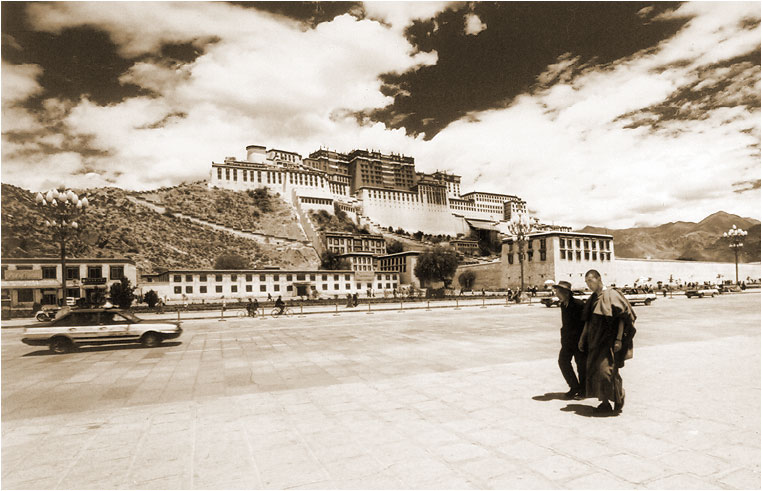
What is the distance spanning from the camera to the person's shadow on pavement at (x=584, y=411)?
201 inches

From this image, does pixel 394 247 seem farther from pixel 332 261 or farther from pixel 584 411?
pixel 584 411

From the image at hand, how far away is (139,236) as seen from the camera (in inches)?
3196

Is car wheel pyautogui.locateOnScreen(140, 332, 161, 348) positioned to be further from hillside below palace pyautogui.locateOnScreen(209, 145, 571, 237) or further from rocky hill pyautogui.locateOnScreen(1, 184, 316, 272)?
hillside below palace pyautogui.locateOnScreen(209, 145, 571, 237)

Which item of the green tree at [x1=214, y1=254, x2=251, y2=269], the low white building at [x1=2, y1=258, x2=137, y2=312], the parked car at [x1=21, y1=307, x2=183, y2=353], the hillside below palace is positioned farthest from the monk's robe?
the hillside below palace

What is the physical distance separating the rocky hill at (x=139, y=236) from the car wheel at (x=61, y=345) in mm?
59448

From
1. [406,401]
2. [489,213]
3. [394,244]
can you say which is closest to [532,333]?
[406,401]

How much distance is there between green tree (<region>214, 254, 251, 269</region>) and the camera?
77375mm

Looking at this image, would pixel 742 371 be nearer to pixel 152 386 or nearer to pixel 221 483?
pixel 221 483

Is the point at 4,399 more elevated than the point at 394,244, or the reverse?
the point at 394,244

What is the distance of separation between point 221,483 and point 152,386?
15.3ft

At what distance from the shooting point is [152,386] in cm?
734

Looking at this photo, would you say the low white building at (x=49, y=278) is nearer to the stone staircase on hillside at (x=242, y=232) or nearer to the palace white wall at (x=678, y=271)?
the stone staircase on hillside at (x=242, y=232)

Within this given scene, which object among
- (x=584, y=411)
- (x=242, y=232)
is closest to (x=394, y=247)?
(x=242, y=232)

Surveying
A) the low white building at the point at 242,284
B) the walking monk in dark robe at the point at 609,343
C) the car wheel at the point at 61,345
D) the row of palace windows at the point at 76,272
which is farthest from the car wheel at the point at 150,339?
the row of palace windows at the point at 76,272
